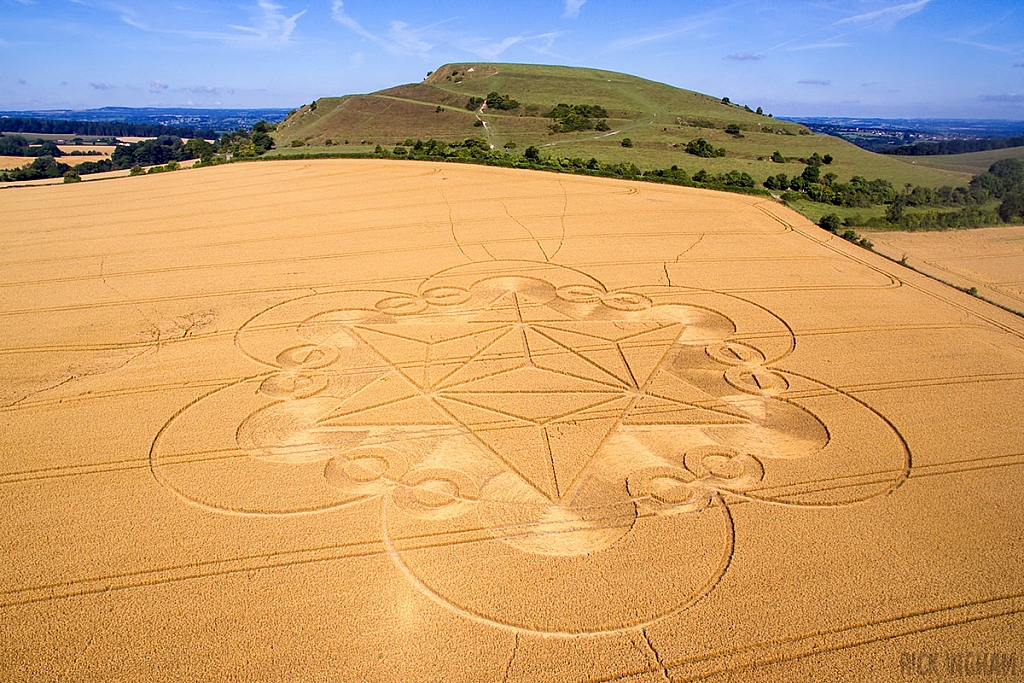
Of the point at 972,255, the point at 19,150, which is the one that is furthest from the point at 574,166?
the point at 19,150

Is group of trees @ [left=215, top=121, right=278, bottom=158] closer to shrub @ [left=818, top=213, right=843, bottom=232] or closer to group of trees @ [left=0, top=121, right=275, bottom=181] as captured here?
group of trees @ [left=0, top=121, right=275, bottom=181]

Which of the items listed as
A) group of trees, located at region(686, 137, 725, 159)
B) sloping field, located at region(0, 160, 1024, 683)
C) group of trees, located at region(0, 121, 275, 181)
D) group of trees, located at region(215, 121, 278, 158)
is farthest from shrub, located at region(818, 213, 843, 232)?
group of trees, located at region(0, 121, 275, 181)

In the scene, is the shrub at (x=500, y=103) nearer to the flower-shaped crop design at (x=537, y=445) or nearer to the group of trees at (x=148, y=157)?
the group of trees at (x=148, y=157)

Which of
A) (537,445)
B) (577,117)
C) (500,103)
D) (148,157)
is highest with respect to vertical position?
(500,103)

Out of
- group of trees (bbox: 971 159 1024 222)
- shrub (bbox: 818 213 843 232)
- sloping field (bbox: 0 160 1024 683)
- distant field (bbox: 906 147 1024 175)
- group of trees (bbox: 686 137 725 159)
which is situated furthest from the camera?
distant field (bbox: 906 147 1024 175)

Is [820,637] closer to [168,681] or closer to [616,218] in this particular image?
[168,681]

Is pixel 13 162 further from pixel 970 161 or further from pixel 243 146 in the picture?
pixel 970 161

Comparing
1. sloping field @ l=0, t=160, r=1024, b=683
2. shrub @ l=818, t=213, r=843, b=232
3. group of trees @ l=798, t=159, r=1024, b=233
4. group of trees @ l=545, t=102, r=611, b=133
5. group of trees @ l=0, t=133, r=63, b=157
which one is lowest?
sloping field @ l=0, t=160, r=1024, b=683
